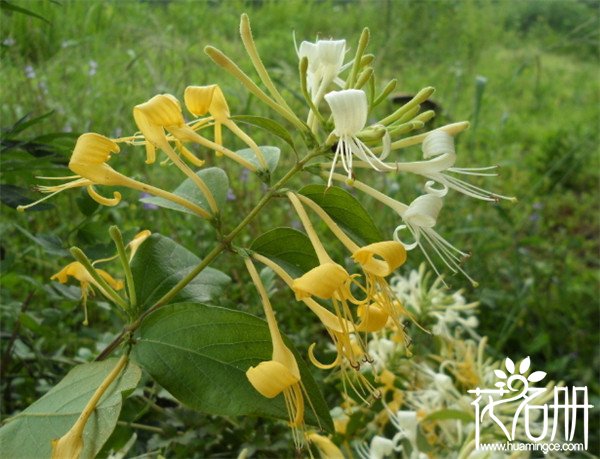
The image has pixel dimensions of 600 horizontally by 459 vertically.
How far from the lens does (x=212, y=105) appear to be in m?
0.54

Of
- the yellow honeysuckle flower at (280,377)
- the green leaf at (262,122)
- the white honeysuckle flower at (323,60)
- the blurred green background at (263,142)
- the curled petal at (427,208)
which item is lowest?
the blurred green background at (263,142)

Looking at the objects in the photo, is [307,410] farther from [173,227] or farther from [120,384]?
[173,227]

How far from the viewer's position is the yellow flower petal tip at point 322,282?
42 centimetres

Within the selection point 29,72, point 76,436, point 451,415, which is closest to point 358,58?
point 76,436

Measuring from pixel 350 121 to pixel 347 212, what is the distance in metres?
0.08

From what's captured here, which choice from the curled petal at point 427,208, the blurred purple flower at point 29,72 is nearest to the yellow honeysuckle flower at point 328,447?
the curled petal at point 427,208

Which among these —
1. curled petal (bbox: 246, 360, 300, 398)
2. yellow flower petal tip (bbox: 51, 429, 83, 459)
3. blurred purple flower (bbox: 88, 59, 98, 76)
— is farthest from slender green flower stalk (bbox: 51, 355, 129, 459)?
blurred purple flower (bbox: 88, 59, 98, 76)

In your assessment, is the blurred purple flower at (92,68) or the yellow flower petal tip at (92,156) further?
the blurred purple flower at (92,68)

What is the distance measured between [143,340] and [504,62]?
2.88 m

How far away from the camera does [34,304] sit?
1107mm

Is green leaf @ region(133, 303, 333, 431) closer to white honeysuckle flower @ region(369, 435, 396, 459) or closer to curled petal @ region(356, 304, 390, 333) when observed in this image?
curled petal @ region(356, 304, 390, 333)

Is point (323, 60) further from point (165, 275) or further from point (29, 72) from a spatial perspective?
point (29, 72)

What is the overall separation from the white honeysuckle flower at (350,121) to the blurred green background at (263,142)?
32 centimetres

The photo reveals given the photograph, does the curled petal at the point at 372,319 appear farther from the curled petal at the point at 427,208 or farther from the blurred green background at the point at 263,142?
the blurred green background at the point at 263,142
